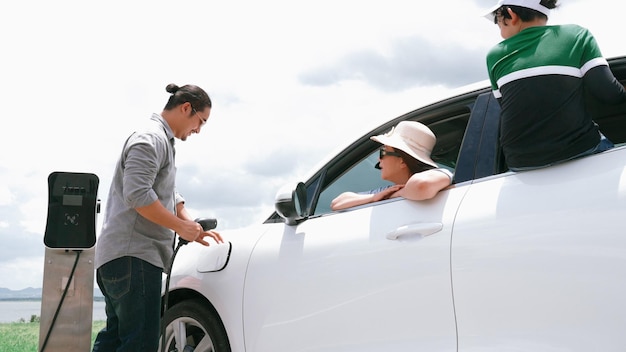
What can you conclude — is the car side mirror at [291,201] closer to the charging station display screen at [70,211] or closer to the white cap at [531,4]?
the white cap at [531,4]

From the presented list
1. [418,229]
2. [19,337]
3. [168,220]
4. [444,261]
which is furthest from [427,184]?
[19,337]

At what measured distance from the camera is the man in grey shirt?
3.61 meters

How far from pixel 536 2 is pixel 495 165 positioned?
67cm

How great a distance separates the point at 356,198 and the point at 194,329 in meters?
1.42

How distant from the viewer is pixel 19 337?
33.0ft

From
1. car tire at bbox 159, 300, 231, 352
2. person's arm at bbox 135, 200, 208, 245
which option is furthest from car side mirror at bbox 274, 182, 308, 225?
car tire at bbox 159, 300, 231, 352

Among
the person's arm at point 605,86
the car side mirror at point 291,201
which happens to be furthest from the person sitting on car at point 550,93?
the car side mirror at point 291,201

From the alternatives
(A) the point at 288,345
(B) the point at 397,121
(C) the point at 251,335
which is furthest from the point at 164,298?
(B) the point at 397,121

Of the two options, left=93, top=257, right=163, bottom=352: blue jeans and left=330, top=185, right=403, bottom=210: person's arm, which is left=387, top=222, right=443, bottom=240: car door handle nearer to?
left=330, top=185, right=403, bottom=210: person's arm

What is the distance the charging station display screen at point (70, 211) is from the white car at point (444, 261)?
1075 mm

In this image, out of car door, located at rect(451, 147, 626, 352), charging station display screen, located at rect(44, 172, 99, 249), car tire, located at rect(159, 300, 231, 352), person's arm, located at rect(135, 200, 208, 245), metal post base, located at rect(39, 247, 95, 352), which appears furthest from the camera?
metal post base, located at rect(39, 247, 95, 352)

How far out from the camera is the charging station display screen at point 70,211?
15.1 ft

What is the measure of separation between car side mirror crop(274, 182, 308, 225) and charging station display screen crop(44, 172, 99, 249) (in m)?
1.76

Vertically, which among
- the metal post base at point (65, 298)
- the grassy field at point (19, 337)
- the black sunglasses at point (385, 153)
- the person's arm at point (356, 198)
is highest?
the black sunglasses at point (385, 153)
